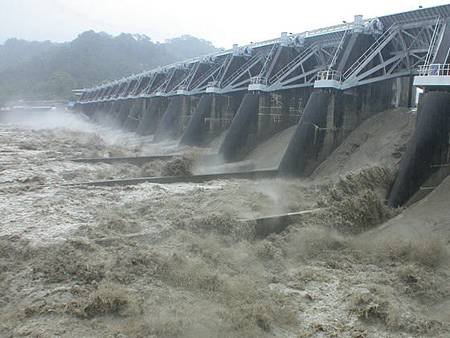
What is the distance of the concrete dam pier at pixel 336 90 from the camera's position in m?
13.4

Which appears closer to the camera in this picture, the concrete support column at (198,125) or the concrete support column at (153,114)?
the concrete support column at (198,125)

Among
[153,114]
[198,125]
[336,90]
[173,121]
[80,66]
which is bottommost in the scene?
[173,121]

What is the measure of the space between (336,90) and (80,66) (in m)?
103

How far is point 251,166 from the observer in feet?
69.8

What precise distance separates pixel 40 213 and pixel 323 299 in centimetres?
755

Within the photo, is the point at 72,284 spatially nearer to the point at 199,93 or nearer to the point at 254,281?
the point at 254,281

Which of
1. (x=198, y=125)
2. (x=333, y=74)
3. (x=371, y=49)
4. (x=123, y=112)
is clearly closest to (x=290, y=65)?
(x=371, y=49)

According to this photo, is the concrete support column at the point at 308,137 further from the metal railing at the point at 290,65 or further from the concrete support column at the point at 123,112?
the concrete support column at the point at 123,112

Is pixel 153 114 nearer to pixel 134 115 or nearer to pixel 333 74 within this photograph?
pixel 134 115

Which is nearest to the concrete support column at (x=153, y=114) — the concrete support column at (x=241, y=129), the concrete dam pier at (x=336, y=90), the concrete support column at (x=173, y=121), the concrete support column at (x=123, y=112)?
the concrete support column at (x=173, y=121)

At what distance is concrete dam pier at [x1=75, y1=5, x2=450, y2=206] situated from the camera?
43.9 feet

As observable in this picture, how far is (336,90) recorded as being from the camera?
18297 millimetres

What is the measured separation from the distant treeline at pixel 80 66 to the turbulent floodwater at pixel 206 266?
8994cm

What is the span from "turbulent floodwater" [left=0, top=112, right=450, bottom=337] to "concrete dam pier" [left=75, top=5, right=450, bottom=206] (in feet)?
6.78
